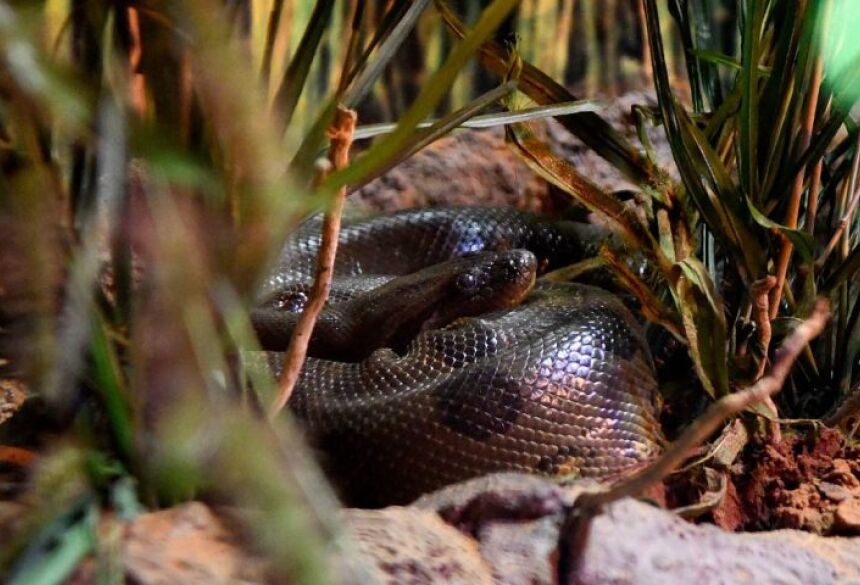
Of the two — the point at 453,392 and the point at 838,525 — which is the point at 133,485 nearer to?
the point at 453,392

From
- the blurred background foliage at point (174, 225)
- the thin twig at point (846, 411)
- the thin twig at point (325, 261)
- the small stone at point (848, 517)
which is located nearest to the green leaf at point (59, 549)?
the blurred background foliage at point (174, 225)

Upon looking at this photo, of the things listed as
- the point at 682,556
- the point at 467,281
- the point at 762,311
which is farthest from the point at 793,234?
the point at 467,281

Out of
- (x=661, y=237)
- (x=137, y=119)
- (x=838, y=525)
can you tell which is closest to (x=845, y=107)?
(x=661, y=237)

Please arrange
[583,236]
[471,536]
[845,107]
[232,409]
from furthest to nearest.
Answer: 1. [583,236]
2. [845,107]
3. [471,536]
4. [232,409]

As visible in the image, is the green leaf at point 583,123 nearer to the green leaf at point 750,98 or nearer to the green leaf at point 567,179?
the green leaf at point 567,179

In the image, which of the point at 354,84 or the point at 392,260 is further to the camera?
the point at 392,260

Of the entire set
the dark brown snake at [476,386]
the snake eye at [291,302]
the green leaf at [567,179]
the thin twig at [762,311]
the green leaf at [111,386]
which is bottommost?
A: the snake eye at [291,302]
